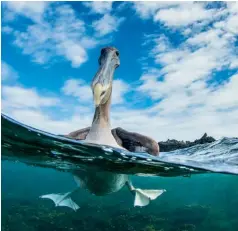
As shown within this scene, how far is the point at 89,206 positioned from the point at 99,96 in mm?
27604

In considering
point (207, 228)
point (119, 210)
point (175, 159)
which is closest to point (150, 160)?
point (175, 159)

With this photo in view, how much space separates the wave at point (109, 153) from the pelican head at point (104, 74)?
7.59 feet

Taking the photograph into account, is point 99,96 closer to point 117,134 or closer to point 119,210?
point 117,134

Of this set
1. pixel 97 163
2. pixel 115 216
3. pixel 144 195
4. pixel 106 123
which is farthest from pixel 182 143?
pixel 115 216

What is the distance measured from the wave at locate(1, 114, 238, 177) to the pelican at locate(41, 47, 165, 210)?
1.07ft

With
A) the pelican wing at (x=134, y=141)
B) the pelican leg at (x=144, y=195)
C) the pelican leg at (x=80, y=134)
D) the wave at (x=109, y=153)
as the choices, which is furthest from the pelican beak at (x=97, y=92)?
the pelican leg at (x=144, y=195)

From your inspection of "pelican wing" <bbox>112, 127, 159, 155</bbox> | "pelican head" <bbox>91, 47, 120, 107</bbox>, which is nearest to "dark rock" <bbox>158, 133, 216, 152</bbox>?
"pelican wing" <bbox>112, 127, 159, 155</bbox>

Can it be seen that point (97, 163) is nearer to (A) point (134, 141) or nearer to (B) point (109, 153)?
(B) point (109, 153)

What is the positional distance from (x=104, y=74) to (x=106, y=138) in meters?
1.96

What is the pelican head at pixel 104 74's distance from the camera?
5.65 metres

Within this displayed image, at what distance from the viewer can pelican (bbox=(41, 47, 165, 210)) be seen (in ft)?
20.6

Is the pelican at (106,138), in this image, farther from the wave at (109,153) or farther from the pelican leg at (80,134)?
the wave at (109,153)

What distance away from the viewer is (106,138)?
7.69 metres

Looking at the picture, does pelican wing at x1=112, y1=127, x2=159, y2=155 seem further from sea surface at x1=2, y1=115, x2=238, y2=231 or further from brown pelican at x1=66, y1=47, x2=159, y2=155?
sea surface at x1=2, y1=115, x2=238, y2=231
